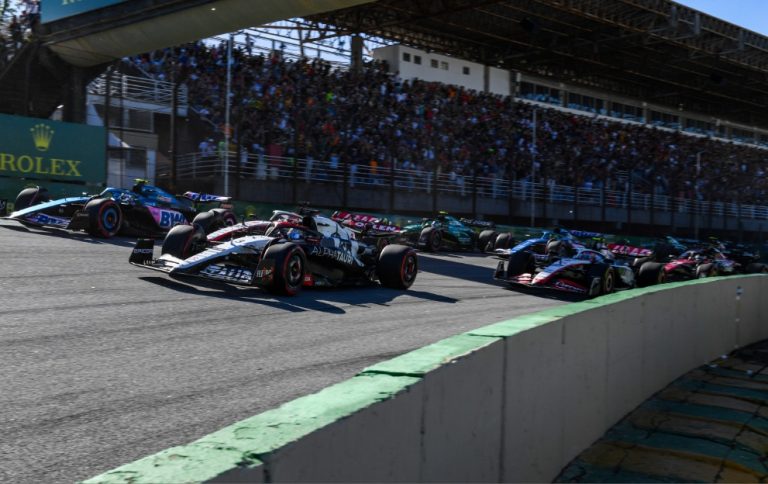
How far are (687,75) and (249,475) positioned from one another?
166ft

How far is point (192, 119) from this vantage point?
23109 mm

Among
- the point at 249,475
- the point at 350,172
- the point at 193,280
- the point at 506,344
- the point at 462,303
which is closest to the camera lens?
the point at 249,475

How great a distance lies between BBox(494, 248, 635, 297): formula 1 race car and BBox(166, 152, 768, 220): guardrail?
1039 centimetres

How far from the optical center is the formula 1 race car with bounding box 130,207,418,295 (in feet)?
28.7

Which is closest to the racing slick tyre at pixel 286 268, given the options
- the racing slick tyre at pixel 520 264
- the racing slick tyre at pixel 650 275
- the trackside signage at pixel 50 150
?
the racing slick tyre at pixel 520 264

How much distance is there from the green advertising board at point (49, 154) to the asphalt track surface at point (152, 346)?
5610mm

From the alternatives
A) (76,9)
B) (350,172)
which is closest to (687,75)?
(350,172)

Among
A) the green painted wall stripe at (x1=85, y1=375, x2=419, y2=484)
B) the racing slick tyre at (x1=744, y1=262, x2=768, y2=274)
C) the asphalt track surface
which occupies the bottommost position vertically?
the racing slick tyre at (x1=744, y1=262, x2=768, y2=274)

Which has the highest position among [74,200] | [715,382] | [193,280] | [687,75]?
[687,75]

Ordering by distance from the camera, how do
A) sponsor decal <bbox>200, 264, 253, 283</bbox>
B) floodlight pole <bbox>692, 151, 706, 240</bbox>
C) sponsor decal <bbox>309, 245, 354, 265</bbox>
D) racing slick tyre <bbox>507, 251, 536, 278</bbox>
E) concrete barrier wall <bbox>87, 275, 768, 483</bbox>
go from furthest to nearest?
floodlight pole <bbox>692, 151, 706, 240</bbox> < racing slick tyre <bbox>507, 251, 536, 278</bbox> < sponsor decal <bbox>309, 245, 354, 265</bbox> < sponsor decal <bbox>200, 264, 253, 283</bbox> < concrete barrier wall <bbox>87, 275, 768, 483</bbox>

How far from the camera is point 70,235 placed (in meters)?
13.3

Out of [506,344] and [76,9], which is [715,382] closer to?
[506,344]

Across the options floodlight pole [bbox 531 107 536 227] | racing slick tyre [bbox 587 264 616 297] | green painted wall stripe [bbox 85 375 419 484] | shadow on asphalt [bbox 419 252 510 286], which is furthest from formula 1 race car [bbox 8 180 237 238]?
floodlight pole [bbox 531 107 536 227]

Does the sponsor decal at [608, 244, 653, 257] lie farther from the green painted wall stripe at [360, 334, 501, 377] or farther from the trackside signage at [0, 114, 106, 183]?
the green painted wall stripe at [360, 334, 501, 377]
